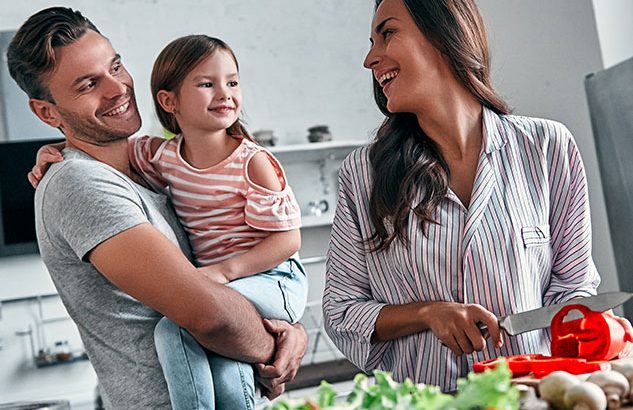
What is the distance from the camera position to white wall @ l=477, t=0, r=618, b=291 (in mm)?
3863

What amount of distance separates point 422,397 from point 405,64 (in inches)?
39.5

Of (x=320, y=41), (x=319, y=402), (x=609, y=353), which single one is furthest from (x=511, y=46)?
(x=319, y=402)

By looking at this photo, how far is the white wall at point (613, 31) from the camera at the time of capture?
3.84 m

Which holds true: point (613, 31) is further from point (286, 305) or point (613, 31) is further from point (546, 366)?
point (546, 366)

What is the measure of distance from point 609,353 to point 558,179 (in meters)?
0.48

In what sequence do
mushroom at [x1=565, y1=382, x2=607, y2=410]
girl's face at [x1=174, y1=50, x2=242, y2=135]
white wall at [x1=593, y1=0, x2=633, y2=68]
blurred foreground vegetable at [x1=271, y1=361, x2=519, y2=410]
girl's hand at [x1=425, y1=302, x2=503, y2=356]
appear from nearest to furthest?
blurred foreground vegetable at [x1=271, y1=361, x2=519, y2=410] → mushroom at [x1=565, y1=382, x2=607, y2=410] → girl's hand at [x1=425, y1=302, x2=503, y2=356] → girl's face at [x1=174, y1=50, x2=242, y2=135] → white wall at [x1=593, y1=0, x2=633, y2=68]

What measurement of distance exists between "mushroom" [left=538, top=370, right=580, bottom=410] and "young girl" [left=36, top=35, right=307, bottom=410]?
77 centimetres

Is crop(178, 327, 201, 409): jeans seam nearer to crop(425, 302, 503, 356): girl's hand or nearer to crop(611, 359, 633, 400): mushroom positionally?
crop(425, 302, 503, 356): girl's hand

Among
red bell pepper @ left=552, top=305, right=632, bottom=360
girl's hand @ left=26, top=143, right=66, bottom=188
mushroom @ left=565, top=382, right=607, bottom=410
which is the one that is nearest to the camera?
mushroom @ left=565, top=382, right=607, bottom=410

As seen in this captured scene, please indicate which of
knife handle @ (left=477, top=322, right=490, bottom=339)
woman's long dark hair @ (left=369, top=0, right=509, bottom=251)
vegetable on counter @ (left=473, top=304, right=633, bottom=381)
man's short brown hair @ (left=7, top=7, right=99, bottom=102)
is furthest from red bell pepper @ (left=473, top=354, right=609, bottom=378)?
man's short brown hair @ (left=7, top=7, right=99, bottom=102)

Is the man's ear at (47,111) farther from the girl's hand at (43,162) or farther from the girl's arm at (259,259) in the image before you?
the girl's arm at (259,259)

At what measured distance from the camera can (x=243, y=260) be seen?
1.85 m

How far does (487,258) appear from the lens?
1.60 m

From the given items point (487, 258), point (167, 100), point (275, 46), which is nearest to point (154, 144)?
point (167, 100)
